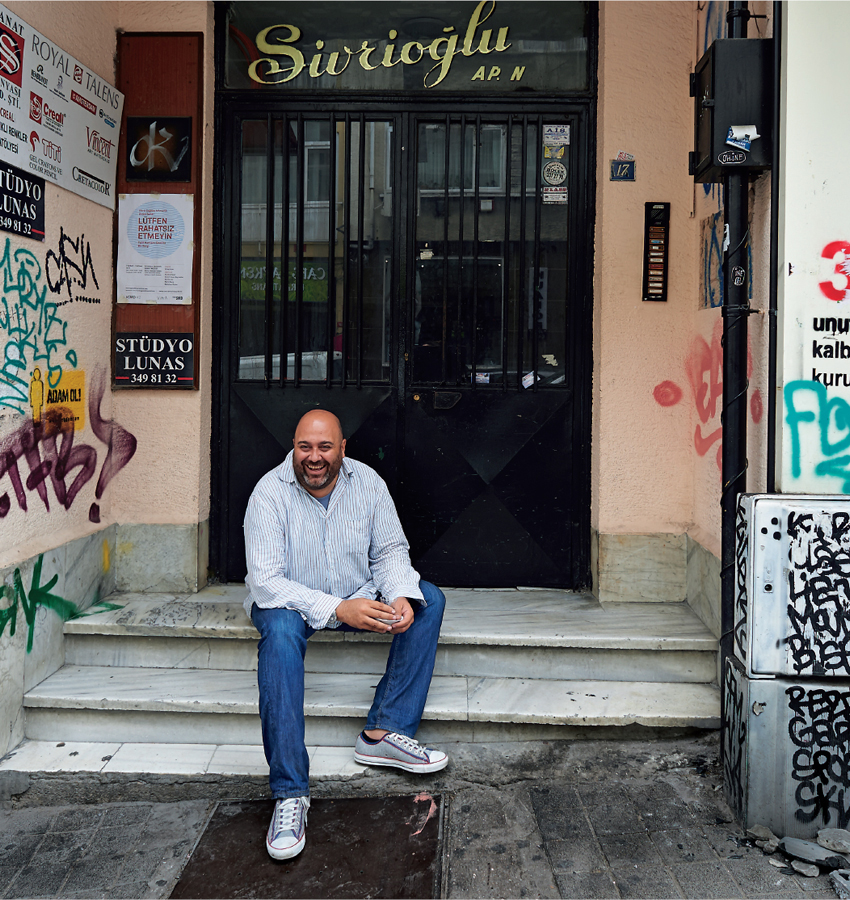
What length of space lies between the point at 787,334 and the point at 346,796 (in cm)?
246

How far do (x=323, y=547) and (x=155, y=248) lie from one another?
194cm

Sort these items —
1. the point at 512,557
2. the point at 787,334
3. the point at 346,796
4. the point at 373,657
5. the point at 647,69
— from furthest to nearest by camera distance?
the point at 512,557 → the point at 647,69 → the point at 373,657 → the point at 346,796 → the point at 787,334

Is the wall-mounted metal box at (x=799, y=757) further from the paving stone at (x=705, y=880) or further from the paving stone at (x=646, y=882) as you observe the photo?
the paving stone at (x=646, y=882)

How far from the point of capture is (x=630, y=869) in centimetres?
277

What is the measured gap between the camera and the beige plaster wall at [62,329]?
3477 millimetres

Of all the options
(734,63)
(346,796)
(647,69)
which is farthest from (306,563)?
(647,69)

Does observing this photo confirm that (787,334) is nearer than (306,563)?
Yes

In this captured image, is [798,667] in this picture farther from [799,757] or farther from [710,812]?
[710,812]

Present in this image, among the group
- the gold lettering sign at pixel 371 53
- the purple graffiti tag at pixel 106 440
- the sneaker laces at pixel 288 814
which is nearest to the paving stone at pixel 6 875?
the sneaker laces at pixel 288 814

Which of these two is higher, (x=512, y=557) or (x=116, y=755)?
(x=512, y=557)

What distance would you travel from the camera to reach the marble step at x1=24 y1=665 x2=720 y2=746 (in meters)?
3.48

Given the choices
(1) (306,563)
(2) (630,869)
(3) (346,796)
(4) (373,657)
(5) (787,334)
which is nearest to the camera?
(2) (630,869)

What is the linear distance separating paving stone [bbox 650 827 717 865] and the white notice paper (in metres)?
3.30

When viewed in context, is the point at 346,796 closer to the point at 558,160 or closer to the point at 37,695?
the point at 37,695
